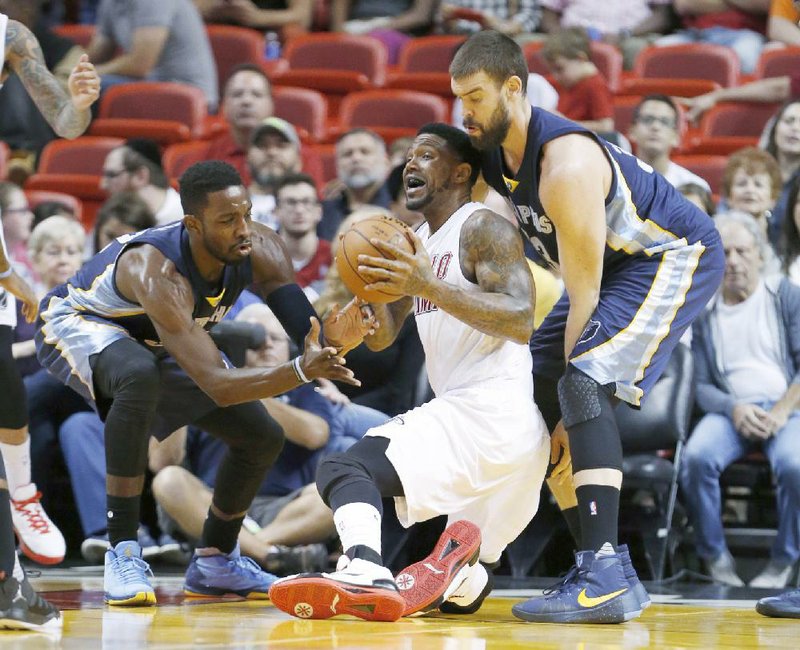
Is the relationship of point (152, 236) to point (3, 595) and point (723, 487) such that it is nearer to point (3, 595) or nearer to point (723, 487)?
point (3, 595)

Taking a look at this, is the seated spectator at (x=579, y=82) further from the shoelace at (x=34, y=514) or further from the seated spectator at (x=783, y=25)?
the shoelace at (x=34, y=514)

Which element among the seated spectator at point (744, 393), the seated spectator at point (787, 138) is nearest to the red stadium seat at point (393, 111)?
the seated spectator at point (787, 138)

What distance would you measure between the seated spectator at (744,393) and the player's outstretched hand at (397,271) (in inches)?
101

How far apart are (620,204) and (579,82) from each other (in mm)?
4405

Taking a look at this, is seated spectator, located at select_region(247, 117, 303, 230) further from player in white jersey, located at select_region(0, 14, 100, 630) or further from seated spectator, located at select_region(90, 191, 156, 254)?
player in white jersey, located at select_region(0, 14, 100, 630)

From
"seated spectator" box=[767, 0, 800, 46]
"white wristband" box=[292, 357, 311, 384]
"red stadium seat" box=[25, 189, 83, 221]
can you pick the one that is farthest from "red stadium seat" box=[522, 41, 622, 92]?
"white wristband" box=[292, 357, 311, 384]

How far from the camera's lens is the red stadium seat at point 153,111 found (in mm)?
9953

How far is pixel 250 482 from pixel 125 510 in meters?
0.51

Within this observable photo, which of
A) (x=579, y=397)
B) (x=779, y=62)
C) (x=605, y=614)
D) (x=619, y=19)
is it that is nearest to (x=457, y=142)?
(x=579, y=397)

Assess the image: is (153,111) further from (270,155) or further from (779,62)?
(779,62)

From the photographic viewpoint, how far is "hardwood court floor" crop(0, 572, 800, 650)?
3.63 metres

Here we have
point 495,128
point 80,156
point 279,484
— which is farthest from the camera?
point 80,156

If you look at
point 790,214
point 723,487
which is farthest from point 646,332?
point 790,214

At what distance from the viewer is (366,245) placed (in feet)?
13.9
